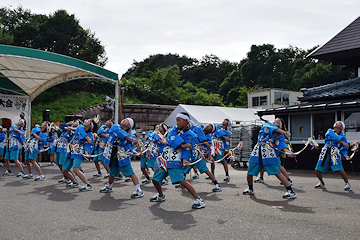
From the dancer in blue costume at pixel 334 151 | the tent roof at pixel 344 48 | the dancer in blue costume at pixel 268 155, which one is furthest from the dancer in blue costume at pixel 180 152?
the tent roof at pixel 344 48

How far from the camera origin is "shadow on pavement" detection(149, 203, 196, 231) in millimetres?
4844

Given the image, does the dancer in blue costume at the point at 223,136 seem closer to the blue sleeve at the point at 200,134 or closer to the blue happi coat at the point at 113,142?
the blue sleeve at the point at 200,134

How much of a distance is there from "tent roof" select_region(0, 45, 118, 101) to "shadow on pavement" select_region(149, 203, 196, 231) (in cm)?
1232

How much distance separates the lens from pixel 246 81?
5262 centimetres

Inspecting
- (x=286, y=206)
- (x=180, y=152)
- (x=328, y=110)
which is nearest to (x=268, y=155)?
(x=286, y=206)

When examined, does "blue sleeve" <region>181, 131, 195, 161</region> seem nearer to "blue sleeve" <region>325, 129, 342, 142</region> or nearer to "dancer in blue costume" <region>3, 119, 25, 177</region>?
"blue sleeve" <region>325, 129, 342, 142</region>

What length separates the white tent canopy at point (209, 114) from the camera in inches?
796

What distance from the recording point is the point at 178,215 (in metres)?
5.48

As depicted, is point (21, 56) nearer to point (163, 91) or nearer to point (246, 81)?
point (163, 91)

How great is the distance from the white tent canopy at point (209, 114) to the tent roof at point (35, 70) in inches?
196

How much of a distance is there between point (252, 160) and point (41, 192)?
5020mm

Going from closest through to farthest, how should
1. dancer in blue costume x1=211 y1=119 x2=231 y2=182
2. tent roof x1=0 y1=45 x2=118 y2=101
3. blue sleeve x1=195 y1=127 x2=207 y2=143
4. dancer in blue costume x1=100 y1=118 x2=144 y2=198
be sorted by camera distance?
blue sleeve x1=195 y1=127 x2=207 y2=143
dancer in blue costume x1=100 y1=118 x2=144 y2=198
dancer in blue costume x1=211 y1=119 x2=231 y2=182
tent roof x1=0 y1=45 x2=118 y2=101

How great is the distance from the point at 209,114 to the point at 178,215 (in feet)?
52.5

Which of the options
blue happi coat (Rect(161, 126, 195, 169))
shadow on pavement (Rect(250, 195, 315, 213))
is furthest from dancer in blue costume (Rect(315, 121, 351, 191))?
blue happi coat (Rect(161, 126, 195, 169))
